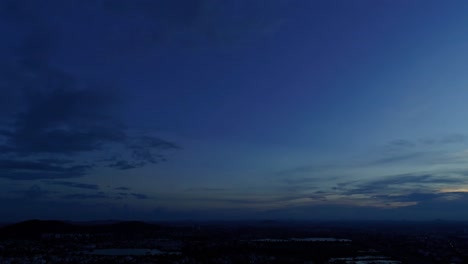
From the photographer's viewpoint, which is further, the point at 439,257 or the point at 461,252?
the point at 461,252

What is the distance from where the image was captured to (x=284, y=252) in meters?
103

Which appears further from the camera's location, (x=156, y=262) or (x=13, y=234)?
(x=13, y=234)

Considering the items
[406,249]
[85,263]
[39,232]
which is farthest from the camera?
[39,232]

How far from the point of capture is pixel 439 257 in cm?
9856

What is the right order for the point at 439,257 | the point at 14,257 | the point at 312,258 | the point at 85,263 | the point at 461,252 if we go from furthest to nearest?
the point at 461,252, the point at 439,257, the point at 312,258, the point at 14,257, the point at 85,263

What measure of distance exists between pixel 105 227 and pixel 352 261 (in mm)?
138131

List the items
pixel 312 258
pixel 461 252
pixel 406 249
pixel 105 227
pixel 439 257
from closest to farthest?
pixel 312 258, pixel 439 257, pixel 461 252, pixel 406 249, pixel 105 227

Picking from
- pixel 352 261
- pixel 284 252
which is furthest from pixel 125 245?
pixel 352 261

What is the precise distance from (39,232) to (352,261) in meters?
123

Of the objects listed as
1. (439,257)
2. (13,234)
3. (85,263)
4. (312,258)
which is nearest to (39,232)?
(13,234)

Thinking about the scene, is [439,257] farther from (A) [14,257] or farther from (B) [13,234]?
(B) [13,234]

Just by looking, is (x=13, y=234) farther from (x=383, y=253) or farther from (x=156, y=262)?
Result: (x=383, y=253)

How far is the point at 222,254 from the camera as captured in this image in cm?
9519

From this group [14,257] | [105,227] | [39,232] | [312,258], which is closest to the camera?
[14,257]
